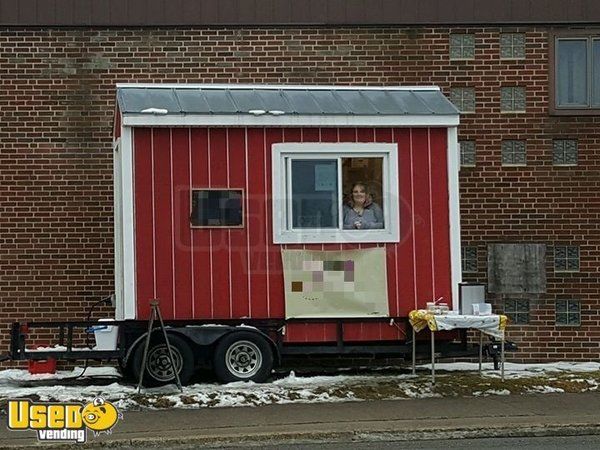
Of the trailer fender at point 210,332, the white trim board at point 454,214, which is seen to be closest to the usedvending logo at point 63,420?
the trailer fender at point 210,332

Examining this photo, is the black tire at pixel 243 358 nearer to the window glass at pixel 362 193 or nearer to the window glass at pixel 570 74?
the window glass at pixel 362 193

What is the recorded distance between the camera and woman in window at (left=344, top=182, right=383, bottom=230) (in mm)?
12703

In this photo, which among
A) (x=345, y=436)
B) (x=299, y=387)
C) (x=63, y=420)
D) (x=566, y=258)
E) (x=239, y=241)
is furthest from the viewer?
(x=566, y=258)

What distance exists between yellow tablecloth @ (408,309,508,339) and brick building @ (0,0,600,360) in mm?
2552

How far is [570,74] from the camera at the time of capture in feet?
49.3

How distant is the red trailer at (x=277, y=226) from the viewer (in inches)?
486

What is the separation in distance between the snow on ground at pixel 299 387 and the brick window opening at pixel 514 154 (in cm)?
291

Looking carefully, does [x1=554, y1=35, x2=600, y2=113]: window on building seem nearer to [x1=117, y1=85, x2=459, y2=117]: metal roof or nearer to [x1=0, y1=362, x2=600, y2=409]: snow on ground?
[x1=117, y1=85, x2=459, y2=117]: metal roof

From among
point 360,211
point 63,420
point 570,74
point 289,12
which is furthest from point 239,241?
point 570,74

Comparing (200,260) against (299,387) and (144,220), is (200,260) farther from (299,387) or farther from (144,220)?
(299,387)

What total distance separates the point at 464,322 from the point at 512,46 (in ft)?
15.2

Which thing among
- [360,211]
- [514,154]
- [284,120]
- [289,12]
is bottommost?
[360,211]

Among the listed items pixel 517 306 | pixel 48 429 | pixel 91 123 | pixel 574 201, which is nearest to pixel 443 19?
pixel 574 201

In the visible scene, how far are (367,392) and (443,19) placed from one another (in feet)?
18.5
